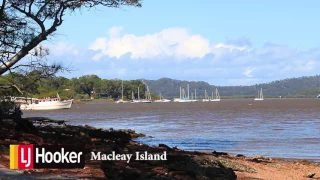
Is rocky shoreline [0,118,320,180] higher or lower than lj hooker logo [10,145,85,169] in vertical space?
lower

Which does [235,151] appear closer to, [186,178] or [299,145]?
[299,145]

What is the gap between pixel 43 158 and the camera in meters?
12.7

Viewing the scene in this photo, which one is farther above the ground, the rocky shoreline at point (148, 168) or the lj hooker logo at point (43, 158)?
the lj hooker logo at point (43, 158)

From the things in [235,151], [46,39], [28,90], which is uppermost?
[46,39]

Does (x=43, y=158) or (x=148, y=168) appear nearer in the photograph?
(x=43, y=158)

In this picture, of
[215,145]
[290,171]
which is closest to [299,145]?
[215,145]

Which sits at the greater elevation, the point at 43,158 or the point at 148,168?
the point at 43,158

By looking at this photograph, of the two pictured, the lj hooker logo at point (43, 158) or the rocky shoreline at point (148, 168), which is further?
the lj hooker logo at point (43, 158)

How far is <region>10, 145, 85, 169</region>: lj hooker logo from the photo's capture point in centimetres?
1245

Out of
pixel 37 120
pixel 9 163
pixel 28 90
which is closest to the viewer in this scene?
pixel 9 163

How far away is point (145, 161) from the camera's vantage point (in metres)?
15.1

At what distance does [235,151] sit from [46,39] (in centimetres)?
1198

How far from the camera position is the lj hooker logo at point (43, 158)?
40.9 feet

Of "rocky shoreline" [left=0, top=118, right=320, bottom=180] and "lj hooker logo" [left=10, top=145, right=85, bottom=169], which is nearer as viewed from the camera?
"rocky shoreline" [left=0, top=118, right=320, bottom=180]
